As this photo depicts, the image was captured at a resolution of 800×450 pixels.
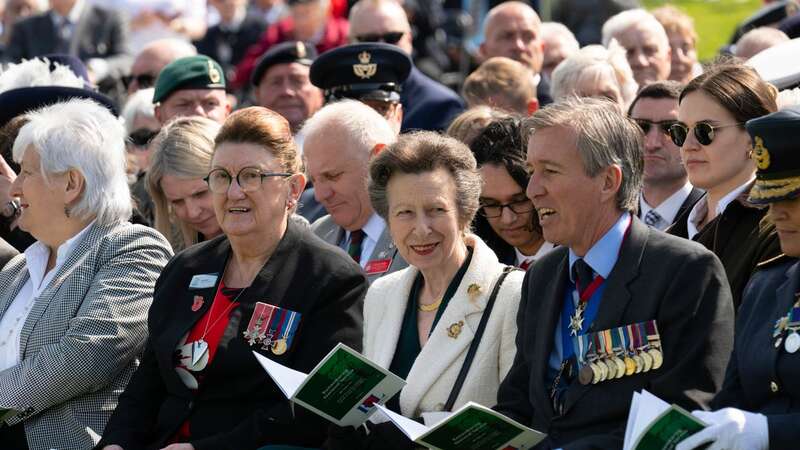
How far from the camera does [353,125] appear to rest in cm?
689

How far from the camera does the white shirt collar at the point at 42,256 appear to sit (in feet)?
21.2

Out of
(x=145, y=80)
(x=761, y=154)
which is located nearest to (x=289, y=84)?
(x=145, y=80)

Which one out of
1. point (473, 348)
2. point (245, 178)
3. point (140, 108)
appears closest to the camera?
point (473, 348)

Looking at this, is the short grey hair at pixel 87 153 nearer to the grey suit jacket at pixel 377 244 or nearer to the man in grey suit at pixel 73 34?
the grey suit jacket at pixel 377 244

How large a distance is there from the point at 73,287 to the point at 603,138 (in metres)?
2.71

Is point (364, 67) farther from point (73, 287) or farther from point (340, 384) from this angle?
point (340, 384)

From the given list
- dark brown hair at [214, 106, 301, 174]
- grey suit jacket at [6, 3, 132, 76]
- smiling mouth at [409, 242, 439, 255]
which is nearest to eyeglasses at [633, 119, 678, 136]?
smiling mouth at [409, 242, 439, 255]

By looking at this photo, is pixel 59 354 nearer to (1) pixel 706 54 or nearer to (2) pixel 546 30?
(2) pixel 546 30

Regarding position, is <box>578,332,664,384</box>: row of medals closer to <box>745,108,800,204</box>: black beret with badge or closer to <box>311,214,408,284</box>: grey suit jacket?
<box>745,108,800,204</box>: black beret with badge

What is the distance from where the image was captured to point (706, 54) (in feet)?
57.6

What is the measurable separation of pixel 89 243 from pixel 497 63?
11.3ft

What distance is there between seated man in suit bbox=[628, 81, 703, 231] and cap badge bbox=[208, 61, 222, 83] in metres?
3.27

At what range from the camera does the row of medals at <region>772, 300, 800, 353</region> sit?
4426 mm

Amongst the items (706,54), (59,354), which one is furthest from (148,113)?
(706,54)
